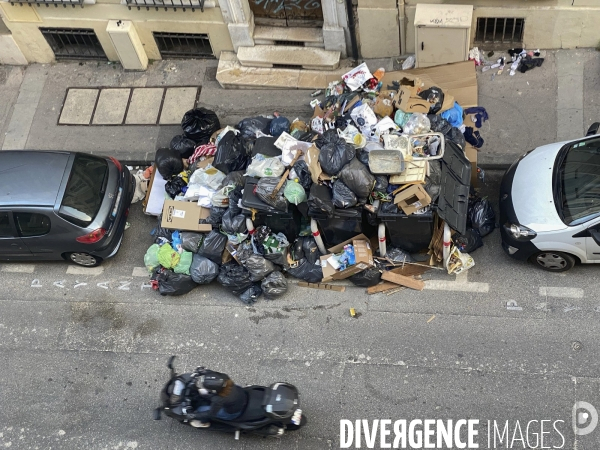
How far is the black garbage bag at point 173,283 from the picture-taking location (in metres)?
7.86

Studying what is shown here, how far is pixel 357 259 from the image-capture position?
748 cm

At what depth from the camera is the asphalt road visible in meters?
6.88

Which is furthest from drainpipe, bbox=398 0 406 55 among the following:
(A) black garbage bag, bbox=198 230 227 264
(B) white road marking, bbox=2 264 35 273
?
(B) white road marking, bbox=2 264 35 273

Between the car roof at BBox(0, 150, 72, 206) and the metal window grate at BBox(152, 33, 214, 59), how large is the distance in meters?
2.89

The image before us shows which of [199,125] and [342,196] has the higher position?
[199,125]

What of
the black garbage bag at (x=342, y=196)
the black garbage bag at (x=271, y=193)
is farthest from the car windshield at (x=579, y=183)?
the black garbage bag at (x=271, y=193)

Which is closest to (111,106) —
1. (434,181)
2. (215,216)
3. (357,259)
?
(215,216)

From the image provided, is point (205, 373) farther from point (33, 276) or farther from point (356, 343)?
point (33, 276)

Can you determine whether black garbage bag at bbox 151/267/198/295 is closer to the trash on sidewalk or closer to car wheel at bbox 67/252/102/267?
the trash on sidewalk

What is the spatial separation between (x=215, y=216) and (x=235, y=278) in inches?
33.6

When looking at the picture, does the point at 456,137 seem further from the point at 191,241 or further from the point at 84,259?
the point at 84,259

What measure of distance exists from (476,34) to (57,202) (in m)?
6.45

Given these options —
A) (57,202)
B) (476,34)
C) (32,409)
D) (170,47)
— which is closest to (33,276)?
(57,202)

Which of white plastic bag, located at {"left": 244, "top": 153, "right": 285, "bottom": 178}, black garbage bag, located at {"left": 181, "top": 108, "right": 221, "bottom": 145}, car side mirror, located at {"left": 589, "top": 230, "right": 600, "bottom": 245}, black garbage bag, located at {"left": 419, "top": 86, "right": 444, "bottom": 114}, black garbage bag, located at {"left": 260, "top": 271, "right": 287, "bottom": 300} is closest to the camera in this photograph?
car side mirror, located at {"left": 589, "top": 230, "right": 600, "bottom": 245}
